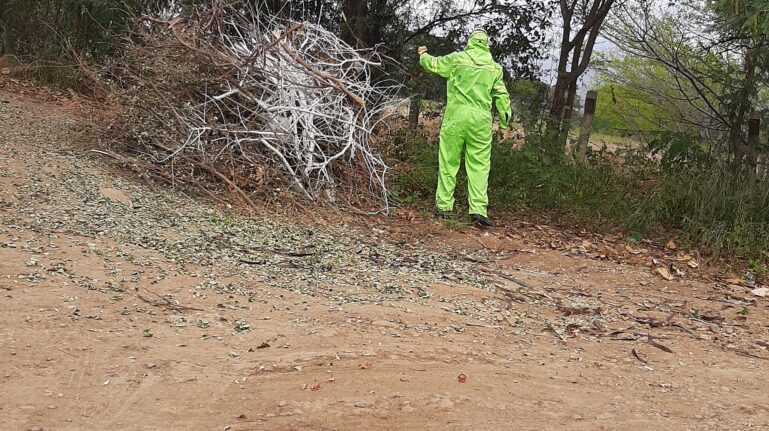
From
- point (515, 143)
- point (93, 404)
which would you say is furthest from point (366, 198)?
point (93, 404)

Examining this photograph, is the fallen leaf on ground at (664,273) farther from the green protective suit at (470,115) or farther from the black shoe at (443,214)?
the black shoe at (443,214)

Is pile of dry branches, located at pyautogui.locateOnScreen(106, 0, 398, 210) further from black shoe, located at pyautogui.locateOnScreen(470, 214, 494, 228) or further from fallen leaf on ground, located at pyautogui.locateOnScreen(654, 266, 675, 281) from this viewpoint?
fallen leaf on ground, located at pyautogui.locateOnScreen(654, 266, 675, 281)

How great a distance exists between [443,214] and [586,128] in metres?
2.96

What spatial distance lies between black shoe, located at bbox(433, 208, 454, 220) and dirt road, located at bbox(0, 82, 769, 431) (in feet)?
2.04


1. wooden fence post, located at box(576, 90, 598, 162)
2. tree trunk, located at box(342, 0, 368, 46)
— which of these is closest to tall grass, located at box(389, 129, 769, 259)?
wooden fence post, located at box(576, 90, 598, 162)

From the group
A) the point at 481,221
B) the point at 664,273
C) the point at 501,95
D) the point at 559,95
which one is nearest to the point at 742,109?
the point at 559,95

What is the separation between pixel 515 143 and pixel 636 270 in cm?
278

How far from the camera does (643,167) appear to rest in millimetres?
7988

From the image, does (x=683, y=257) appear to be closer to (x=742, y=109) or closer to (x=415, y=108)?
(x=742, y=109)

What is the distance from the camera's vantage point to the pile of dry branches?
20.5ft

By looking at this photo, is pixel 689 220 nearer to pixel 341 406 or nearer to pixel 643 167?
pixel 643 167

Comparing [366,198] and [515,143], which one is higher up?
[515,143]

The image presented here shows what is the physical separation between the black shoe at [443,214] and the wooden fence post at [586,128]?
2260mm

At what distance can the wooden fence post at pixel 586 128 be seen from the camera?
830 cm
